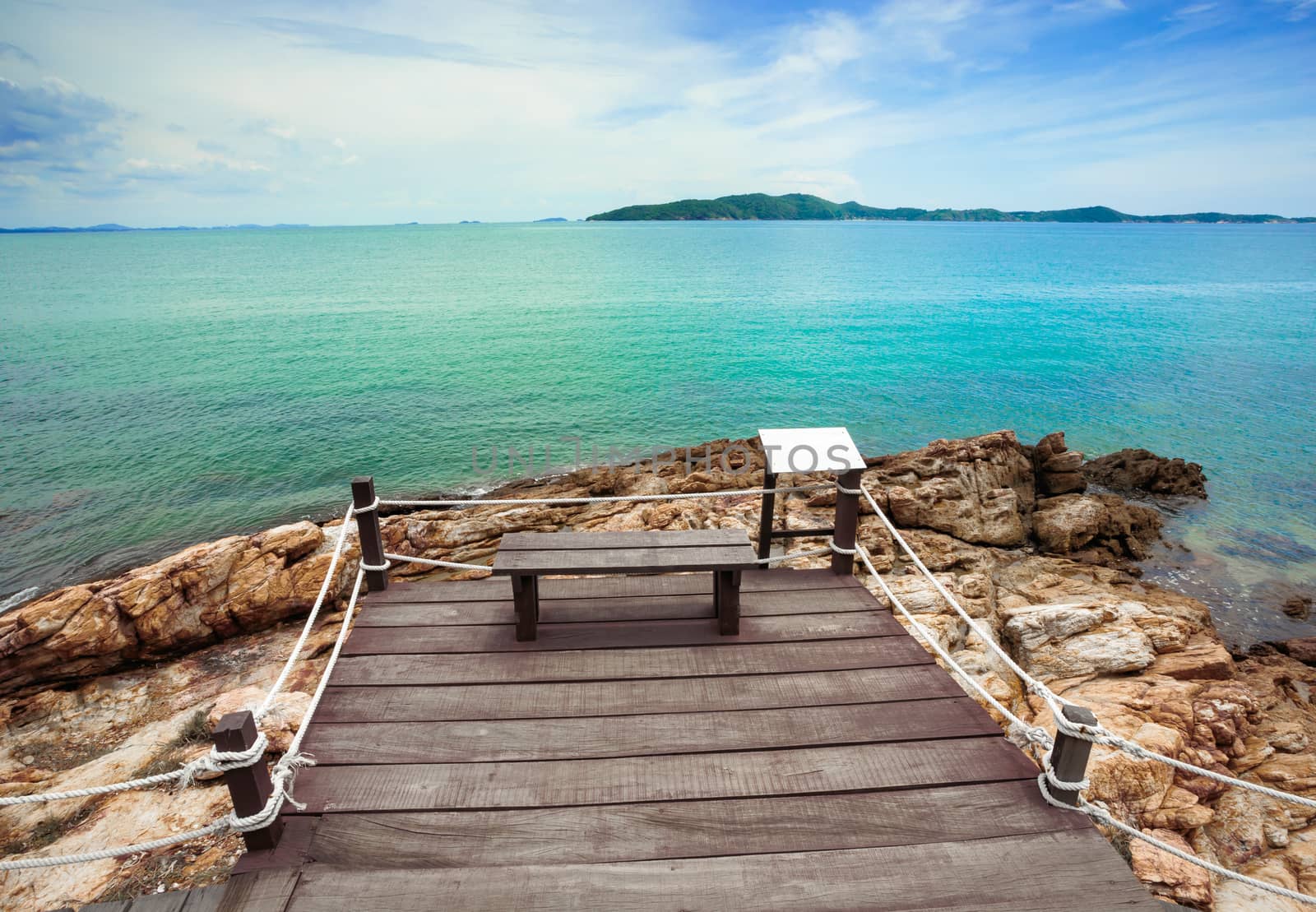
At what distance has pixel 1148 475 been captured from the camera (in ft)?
54.0

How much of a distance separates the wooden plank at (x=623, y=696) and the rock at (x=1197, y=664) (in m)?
5.03

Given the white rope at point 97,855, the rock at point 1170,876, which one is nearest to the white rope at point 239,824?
the white rope at point 97,855

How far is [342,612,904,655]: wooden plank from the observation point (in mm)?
4984

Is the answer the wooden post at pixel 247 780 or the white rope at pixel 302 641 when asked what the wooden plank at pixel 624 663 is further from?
the wooden post at pixel 247 780

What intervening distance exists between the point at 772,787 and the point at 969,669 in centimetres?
429

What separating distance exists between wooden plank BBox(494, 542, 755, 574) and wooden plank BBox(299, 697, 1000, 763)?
43.1 inches

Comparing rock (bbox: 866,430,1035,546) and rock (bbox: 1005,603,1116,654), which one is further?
rock (bbox: 866,430,1035,546)

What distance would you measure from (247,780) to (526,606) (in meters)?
2.13

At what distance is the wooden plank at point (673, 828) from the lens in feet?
10.7

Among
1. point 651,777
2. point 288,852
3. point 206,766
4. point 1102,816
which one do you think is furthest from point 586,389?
point 1102,816

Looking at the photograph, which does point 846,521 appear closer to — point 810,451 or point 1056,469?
point 810,451

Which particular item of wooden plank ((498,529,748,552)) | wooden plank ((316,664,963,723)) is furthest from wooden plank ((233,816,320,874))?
wooden plank ((498,529,748,552))

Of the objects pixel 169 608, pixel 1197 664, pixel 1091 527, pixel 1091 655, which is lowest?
pixel 1091 527

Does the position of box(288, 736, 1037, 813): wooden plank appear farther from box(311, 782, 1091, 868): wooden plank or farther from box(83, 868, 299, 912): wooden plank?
box(83, 868, 299, 912): wooden plank
